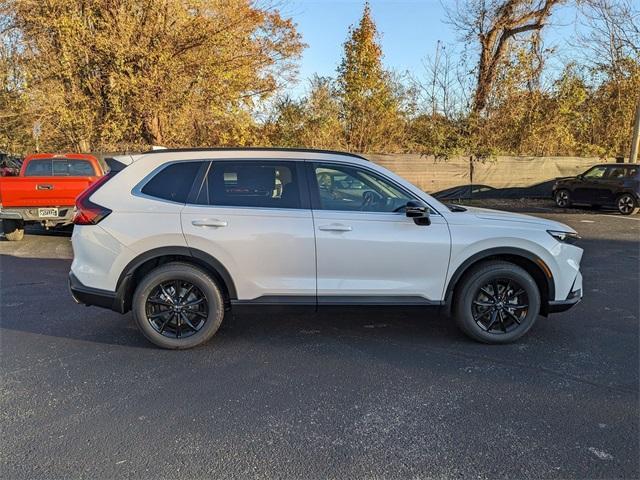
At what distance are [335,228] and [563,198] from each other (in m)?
14.3

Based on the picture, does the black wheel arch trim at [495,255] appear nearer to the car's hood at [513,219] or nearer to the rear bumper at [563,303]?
the rear bumper at [563,303]

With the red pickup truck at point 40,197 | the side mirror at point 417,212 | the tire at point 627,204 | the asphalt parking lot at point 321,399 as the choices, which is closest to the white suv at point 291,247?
the side mirror at point 417,212

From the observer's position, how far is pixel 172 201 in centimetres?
403

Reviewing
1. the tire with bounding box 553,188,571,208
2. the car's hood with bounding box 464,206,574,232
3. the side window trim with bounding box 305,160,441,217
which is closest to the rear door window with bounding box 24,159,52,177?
the side window trim with bounding box 305,160,441,217

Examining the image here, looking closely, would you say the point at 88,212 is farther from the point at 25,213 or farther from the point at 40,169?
the point at 40,169

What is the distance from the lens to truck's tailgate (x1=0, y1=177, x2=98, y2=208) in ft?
28.9

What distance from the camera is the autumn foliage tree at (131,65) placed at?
1480 centimetres

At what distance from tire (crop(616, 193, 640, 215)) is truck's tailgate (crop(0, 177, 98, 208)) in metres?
14.7

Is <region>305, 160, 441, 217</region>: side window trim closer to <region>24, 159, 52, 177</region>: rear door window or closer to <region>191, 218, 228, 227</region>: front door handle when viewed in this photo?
<region>191, 218, 228, 227</region>: front door handle

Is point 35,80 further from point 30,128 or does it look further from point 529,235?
point 529,235

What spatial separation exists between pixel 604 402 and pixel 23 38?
18509mm

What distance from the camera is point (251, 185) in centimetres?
414

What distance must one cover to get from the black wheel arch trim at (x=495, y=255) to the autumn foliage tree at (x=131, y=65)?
1375 centimetres

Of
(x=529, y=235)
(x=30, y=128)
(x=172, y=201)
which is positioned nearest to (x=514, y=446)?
(x=529, y=235)
